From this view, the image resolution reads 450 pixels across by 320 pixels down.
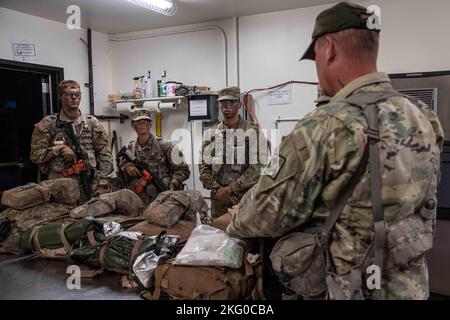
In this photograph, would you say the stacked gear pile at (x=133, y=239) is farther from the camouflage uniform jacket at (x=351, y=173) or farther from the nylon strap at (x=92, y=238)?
the camouflage uniform jacket at (x=351, y=173)

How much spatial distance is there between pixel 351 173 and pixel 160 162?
8.84ft

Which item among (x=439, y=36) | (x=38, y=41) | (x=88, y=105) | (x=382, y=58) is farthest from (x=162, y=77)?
(x=439, y=36)

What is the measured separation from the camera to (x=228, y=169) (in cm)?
340

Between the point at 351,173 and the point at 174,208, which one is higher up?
the point at 351,173

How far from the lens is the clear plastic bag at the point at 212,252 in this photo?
144cm

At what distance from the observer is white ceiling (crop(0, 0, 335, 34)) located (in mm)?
3564

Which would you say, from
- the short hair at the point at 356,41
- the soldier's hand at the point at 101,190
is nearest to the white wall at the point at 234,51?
the soldier's hand at the point at 101,190

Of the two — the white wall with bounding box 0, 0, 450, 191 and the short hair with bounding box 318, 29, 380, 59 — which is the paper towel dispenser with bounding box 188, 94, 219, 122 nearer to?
the white wall with bounding box 0, 0, 450, 191

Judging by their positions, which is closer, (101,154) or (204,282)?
(204,282)

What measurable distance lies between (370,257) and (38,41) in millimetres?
4160

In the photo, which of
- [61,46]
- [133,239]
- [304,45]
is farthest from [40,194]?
[304,45]

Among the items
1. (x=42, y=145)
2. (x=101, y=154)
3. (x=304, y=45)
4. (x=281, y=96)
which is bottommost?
(x=101, y=154)

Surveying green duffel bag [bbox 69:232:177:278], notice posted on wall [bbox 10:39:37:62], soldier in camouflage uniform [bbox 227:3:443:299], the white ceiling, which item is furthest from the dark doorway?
soldier in camouflage uniform [bbox 227:3:443:299]

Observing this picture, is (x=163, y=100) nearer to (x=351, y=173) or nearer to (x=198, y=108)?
(x=198, y=108)
